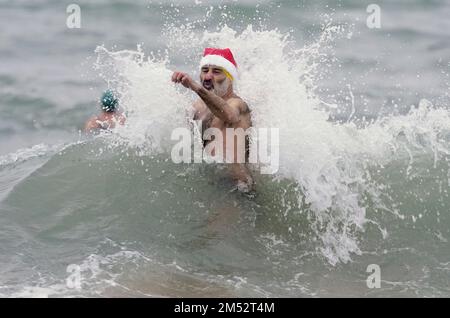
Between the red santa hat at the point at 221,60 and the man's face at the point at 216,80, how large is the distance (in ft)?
0.16

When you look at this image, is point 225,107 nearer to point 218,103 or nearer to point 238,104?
point 218,103

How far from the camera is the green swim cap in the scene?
982 cm

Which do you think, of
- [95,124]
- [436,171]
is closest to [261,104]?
[436,171]

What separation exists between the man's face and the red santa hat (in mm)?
48

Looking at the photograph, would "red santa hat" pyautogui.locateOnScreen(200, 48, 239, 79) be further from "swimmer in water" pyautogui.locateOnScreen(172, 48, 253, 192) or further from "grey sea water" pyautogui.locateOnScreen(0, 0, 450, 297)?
"grey sea water" pyautogui.locateOnScreen(0, 0, 450, 297)

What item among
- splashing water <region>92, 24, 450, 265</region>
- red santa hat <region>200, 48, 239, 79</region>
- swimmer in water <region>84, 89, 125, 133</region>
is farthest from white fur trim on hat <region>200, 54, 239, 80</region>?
swimmer in water <region>84, 89, 125, 133</region>

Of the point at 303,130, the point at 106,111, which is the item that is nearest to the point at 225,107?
the point at 303,130

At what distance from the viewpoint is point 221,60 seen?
22.1 feet

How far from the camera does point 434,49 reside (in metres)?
12.9

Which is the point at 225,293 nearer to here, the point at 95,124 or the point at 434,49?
the point at 95,124

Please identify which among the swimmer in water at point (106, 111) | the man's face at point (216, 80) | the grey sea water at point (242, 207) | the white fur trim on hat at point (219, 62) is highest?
the swimmer in water at point (106, 111)

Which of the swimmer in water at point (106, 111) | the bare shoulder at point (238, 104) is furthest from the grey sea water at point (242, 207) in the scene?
the swimmer in water at point (106, 111)

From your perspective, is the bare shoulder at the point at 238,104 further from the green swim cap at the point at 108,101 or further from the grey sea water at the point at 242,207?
the green swim cap at the point at 108,101

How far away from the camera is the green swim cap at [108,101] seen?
9820 mm
